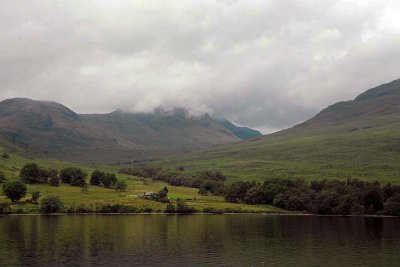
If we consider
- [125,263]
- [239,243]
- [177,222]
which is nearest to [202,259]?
[125,263]

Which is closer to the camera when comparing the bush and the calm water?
the calm water

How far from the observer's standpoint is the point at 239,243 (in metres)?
116

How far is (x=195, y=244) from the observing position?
370 ft

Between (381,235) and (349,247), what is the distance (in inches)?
1116

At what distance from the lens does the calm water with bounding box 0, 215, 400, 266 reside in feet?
300

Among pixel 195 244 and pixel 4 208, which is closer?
pixel 195 244

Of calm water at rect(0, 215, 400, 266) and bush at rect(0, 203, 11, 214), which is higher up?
bush at rect(0, 203, 11, 214)

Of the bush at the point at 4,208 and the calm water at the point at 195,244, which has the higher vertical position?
the bush at the point at 4,208

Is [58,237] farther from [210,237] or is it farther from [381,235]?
[381,235]

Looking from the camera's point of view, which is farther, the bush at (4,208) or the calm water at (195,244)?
the bush at (4,208)

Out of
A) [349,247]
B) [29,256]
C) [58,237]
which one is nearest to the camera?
[29,256]

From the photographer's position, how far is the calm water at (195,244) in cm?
9150

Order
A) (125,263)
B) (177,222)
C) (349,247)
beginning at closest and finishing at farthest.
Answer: (125,263) → (349,247) → (177,222)

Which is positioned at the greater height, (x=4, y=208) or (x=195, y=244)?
(x=4, y=208)
